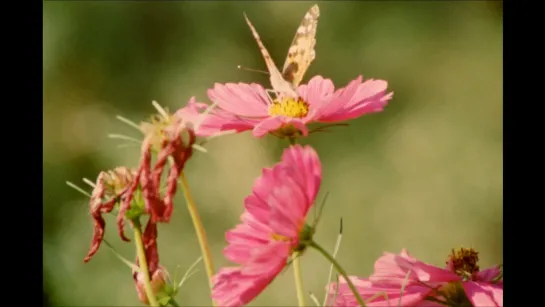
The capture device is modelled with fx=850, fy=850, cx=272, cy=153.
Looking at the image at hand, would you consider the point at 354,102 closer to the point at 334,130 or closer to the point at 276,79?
the point at 276,79

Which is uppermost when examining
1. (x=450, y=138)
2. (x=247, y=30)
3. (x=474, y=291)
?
(x=247, y=30)

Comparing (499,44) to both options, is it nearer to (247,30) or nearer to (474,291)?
(247,30)

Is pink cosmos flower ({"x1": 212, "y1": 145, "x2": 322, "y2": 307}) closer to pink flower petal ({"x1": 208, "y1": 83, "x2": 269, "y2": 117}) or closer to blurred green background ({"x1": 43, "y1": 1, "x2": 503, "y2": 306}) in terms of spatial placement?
pink flower petal ({"x1": 208, "y1": 83, "x2": 269, "y2": 117})

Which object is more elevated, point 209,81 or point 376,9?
point 376,9

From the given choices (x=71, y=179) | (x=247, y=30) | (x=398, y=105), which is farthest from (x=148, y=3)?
(x=398, y=105)

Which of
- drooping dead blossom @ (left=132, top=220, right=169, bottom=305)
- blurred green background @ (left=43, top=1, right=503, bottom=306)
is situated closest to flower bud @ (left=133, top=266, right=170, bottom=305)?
drooping dead blossom @ (left=132, top=220, right=169, bottom=305)

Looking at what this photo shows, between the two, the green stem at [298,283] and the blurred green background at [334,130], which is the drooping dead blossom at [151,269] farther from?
the blurred green background at [334,130]
